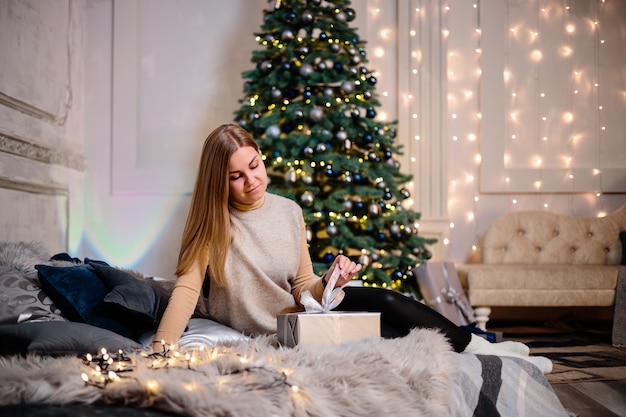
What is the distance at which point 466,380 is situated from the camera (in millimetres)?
1436

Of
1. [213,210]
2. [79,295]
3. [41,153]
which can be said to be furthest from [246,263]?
[41,153]

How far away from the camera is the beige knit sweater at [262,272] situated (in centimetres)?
185

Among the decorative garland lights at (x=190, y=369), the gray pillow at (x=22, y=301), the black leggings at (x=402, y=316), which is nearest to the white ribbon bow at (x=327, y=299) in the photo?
the black leggings at (x=402, y=316)

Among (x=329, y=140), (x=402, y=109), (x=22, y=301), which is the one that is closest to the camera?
(x=22, y=301)

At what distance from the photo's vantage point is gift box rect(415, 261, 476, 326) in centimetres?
370

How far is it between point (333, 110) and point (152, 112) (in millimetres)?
1480

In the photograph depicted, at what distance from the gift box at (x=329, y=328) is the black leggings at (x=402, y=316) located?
197 millimetres

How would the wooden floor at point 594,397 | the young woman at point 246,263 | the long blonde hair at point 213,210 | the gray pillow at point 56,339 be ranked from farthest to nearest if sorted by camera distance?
the wooden floor at point 594,397
the long blonde hair at point 213,210
the young woman at point 246,263
the gray pillow at point 56,339

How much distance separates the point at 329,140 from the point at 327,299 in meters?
2.03

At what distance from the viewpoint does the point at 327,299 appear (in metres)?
1.57

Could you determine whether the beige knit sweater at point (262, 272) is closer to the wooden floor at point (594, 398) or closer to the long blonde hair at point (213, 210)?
the long blonde hair at point (213, 210)

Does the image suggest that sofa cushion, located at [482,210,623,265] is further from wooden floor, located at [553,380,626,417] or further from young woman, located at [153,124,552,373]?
young woman, located at [153,124,552,373]

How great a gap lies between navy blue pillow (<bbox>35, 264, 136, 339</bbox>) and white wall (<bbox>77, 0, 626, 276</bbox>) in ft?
8.15

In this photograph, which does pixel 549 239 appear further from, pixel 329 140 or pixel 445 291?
pixel 329 140
